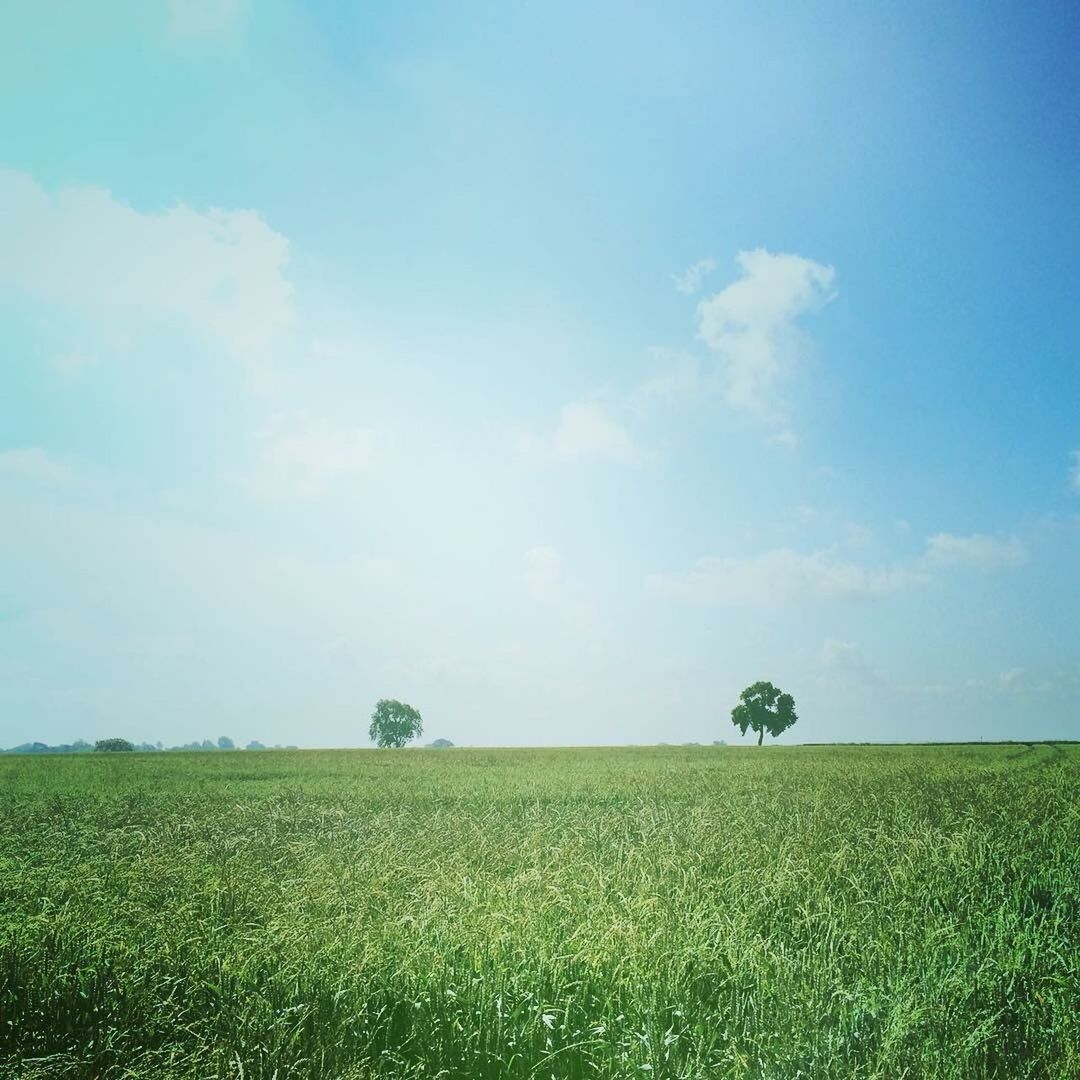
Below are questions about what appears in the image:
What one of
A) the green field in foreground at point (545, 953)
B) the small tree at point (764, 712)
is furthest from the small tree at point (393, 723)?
the green field in foreground at point (545, 953)

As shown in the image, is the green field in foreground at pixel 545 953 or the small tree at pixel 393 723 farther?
the small tree at pixel 393 723

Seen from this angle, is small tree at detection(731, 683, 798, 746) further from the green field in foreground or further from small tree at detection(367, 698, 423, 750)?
the green field in foreground

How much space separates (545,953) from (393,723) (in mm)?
110444

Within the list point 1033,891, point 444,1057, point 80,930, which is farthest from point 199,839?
point 1033,891

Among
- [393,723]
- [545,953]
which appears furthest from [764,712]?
[545,953]

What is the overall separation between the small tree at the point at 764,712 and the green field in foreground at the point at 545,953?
298ft

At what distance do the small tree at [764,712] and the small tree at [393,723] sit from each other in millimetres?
54661

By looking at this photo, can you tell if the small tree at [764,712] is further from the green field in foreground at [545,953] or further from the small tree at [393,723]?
the green field in foreground at [545,953]

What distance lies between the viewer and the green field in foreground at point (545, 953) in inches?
158

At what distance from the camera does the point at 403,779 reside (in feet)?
69.1

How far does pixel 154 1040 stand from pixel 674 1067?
11.9ft

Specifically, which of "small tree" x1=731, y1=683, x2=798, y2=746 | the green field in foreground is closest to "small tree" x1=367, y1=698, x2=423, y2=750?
"small tree" x1=731, y1=683, x2=798, y2=746

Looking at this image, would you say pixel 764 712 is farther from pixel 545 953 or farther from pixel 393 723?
pixel 545 953

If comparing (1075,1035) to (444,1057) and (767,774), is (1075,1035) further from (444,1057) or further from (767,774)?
(767,774)
